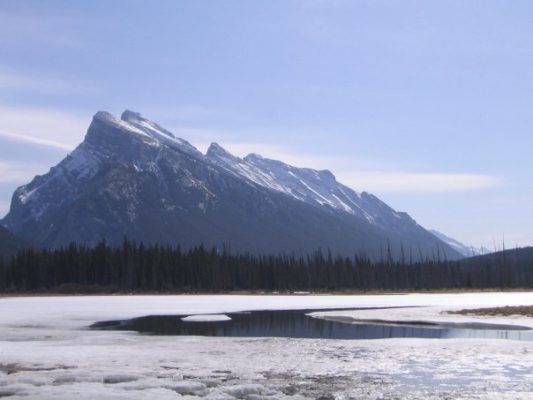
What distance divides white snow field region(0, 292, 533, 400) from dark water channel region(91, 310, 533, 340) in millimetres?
3480

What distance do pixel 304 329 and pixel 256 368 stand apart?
764 inches

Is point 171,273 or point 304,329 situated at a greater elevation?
point 171,273

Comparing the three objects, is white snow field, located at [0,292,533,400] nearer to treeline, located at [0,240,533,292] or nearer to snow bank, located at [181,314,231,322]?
snow bank, located at [181,314,231,322]

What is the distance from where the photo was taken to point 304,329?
1807 inches

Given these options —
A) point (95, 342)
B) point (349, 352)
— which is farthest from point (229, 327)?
point (349, 352)

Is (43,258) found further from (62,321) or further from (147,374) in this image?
(147,374)

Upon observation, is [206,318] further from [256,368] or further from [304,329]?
[256,368]

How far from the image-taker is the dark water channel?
41125mm

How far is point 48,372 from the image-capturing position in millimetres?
25391

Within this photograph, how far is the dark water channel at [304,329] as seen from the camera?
4112cm

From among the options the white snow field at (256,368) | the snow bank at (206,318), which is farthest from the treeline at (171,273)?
the white snow field at (256,368)

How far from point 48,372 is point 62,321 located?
28.8 meters

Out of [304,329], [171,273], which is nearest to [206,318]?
[304,329]

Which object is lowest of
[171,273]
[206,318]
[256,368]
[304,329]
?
[256,368]
